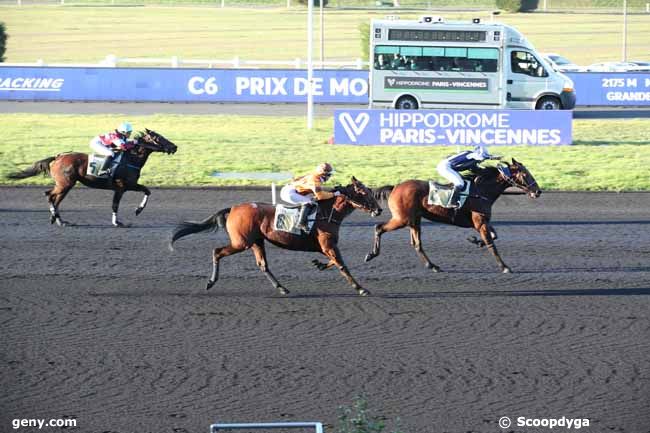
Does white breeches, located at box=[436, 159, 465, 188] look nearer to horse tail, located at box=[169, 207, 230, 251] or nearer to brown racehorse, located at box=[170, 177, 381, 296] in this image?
brown racehorse, located at box=[170, 177, 381, 296]

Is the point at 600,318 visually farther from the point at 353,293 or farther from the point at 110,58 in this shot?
the point at 110,58

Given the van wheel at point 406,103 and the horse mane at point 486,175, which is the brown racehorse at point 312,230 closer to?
the horse mane at point 486,175

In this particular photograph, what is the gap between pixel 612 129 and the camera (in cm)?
3019

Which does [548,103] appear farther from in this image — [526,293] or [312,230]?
[312,230]

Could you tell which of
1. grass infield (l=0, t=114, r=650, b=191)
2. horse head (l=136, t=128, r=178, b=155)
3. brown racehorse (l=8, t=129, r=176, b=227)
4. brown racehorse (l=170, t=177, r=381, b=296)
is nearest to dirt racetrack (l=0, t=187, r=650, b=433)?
brown racehorse (l=8, t=129, r=176, b=227)

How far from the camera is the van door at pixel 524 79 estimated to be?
3225cm

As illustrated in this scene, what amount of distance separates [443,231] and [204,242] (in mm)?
4052

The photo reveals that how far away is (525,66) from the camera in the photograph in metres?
32.3

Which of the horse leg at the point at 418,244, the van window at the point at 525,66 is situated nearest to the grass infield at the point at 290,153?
the van window at the point at 525,66

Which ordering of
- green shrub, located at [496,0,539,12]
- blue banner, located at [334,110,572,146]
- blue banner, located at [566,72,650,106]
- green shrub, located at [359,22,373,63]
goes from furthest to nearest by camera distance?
green shrub, located at [496,0,539,12]
green shrub, located at [359,22,373,63]
blue banner, located at [566,72,650,106]
blue banner, located at [334,110,572,146]

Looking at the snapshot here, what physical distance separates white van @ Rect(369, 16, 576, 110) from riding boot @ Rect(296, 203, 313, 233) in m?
20.3

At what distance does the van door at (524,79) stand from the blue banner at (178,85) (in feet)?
21.0

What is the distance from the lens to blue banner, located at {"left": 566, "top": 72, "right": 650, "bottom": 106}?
123 ft

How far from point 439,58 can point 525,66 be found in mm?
2902
